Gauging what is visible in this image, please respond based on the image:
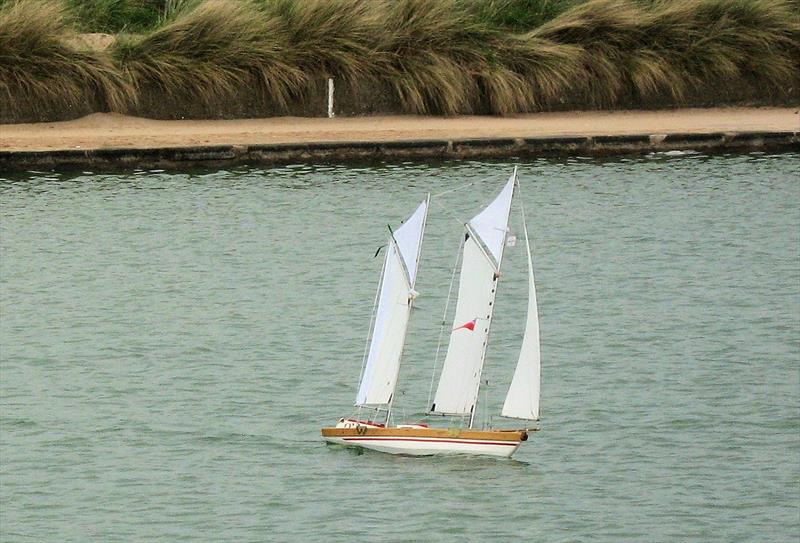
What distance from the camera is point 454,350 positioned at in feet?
60.4

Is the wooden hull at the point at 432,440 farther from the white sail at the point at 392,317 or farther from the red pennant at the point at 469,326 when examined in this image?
the red pennant at the point at 469,326

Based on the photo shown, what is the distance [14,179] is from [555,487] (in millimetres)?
15755

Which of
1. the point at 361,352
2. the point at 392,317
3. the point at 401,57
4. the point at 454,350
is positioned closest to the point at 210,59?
the point at 401,57

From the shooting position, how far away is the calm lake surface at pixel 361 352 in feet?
54.5

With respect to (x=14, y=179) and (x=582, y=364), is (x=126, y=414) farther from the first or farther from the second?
(x=14, y=179)

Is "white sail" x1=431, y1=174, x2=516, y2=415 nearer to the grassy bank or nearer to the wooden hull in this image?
the wooden hull

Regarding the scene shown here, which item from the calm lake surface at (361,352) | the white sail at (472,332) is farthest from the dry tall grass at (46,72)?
the white sail at (472,332)

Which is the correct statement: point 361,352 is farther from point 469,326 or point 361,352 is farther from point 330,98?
point 330,98

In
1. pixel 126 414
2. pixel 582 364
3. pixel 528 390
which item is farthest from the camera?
pixel 582 364

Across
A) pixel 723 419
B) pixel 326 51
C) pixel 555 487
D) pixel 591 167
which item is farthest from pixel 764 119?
pixel 555 487

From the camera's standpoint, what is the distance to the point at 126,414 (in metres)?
19.2

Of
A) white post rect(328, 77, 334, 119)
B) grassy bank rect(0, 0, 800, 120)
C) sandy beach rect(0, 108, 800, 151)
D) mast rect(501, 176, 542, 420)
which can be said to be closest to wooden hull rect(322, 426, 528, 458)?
mast rect(501, 176, 542, 420)

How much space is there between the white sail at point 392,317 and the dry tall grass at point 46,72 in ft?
51.5

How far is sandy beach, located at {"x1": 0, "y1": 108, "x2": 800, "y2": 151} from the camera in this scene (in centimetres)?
3206
